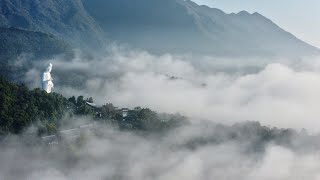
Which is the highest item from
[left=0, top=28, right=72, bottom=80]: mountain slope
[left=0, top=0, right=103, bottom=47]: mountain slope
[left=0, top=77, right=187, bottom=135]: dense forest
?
[left=0, top=0, right=103, bottom=47]: mountain slope

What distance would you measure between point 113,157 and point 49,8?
3334 inches

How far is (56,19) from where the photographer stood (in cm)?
11012

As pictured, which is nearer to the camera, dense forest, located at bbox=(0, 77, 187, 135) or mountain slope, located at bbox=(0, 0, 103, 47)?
dense forest, located at bbox=(0, 77, 187, 135)

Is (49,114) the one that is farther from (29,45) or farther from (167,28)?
(167,28)

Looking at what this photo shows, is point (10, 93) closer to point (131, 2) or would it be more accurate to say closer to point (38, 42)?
point (38, 42)

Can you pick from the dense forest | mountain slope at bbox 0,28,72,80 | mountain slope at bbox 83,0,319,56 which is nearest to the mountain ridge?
mountain slope at bbox 83,0,319,56

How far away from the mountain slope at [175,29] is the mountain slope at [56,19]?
9.63 metres

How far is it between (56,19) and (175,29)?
31057mm

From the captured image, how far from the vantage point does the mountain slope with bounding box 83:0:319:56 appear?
125 m

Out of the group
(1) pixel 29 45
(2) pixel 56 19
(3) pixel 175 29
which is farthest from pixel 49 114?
(3) pixel 175 29

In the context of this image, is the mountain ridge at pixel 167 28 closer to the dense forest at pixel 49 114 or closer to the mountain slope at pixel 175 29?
the mountain slope at pixel 175 29

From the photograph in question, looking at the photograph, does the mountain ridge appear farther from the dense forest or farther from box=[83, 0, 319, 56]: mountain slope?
the dense forest

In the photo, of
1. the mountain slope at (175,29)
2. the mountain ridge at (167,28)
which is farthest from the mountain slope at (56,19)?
the mountain slope at (175,29)

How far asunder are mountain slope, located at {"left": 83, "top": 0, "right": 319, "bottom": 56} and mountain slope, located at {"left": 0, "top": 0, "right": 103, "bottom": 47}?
9.63 metres
